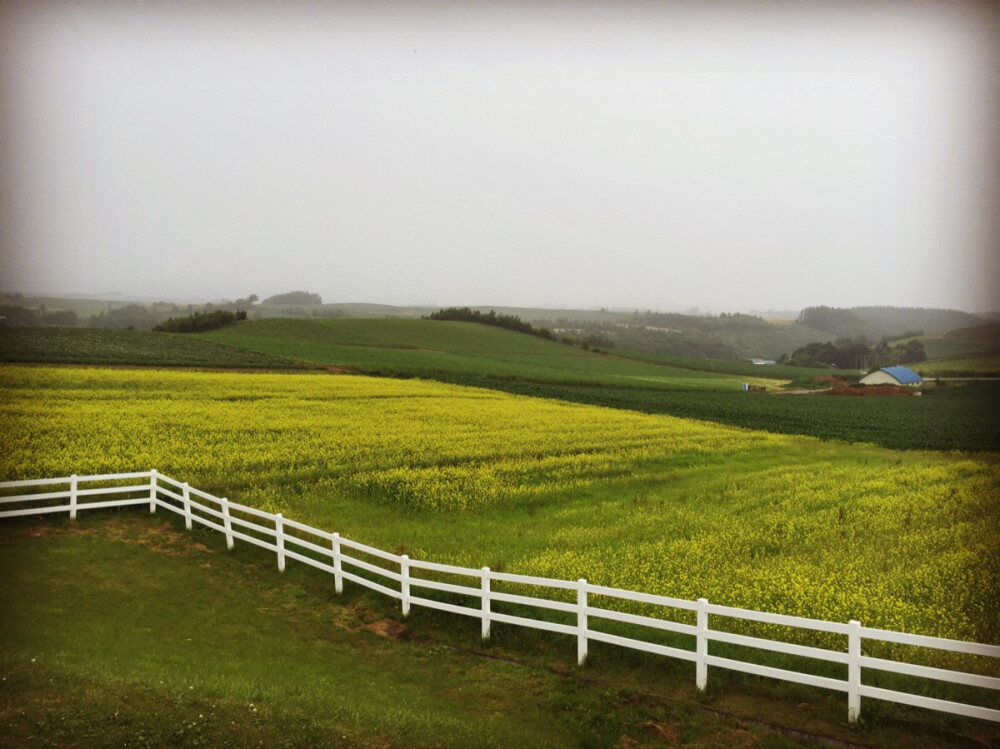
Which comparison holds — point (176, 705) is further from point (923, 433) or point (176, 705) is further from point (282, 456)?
point (923, 433)

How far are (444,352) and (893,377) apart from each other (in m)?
21.8

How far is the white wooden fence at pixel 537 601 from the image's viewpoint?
238 inches

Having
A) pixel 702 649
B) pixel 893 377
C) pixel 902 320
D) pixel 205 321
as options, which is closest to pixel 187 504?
pixel 702 649

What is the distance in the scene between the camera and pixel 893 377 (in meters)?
15.6

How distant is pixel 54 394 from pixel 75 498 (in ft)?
11.8

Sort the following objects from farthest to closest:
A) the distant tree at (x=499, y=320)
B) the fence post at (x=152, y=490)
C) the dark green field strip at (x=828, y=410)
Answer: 1. the distant tree at (x=499, y=320)
2. the fence post at (x=152, y=490)
3. the dark green field strip at (x=828, y=410)

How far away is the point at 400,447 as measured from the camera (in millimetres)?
19078

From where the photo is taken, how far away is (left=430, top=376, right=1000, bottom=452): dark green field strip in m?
8.87

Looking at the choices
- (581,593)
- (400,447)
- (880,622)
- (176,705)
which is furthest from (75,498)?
(880,622)

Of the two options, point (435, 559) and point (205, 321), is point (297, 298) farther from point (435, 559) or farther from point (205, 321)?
point (205, 321)

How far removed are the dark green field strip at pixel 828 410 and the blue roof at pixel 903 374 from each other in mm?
448

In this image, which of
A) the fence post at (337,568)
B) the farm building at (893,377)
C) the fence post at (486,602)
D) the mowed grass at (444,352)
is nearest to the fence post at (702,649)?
the fence post at (486,602)

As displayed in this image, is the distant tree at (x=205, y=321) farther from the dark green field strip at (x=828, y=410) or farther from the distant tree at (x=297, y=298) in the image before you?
the dark green field strip at (x=828, y=410)

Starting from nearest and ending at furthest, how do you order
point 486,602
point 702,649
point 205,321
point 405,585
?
point 702,649
point 486,602
point 405,585
point 205,321
